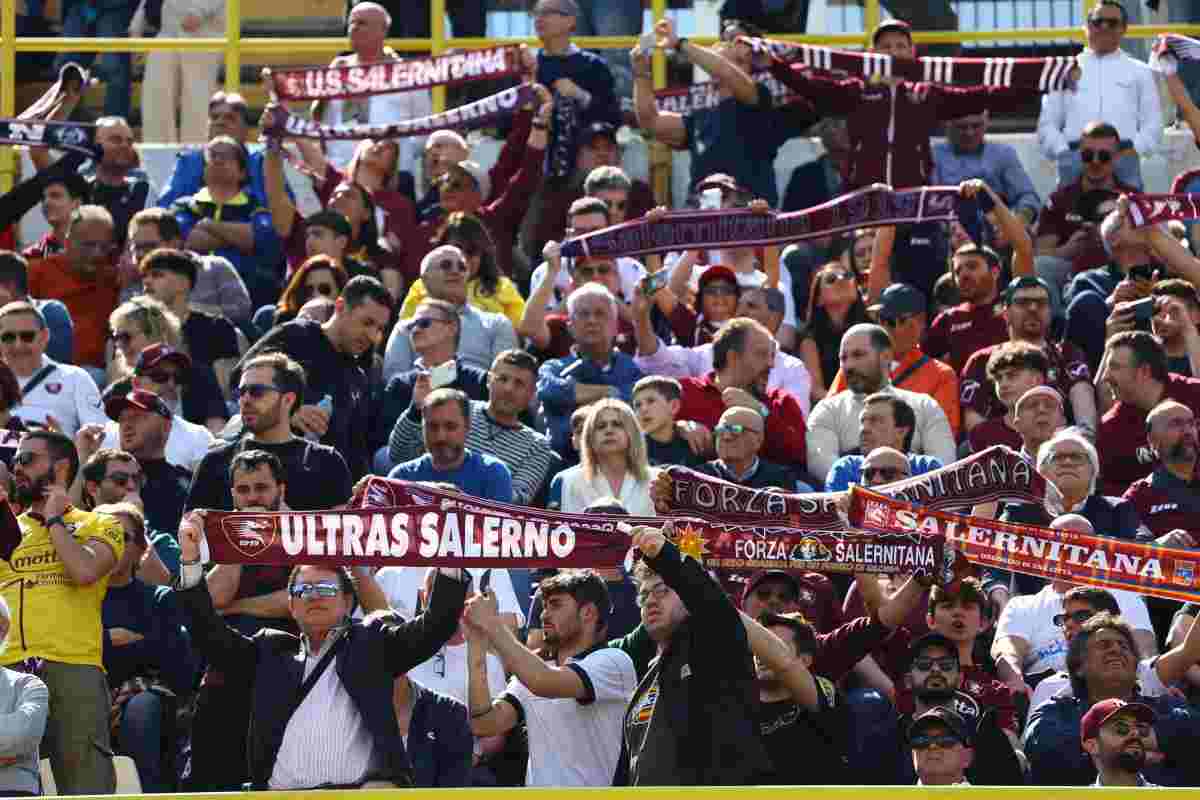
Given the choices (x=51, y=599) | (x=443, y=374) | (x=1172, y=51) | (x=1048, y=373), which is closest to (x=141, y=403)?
(x=443, y=374)

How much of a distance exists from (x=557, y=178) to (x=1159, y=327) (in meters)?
3.96

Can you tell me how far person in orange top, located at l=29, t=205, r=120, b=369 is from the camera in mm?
14750

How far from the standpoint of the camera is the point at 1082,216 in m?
15.6

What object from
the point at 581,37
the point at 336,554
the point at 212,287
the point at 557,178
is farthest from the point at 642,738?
the point at 581,37

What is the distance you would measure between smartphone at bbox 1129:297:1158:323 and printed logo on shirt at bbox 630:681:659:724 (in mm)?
5048

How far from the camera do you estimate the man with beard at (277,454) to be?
11.3 meters

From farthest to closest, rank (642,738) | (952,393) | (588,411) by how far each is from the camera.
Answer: (952,393) < (588,411) < (642,738)

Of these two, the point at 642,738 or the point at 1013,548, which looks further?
the point at 1013,548

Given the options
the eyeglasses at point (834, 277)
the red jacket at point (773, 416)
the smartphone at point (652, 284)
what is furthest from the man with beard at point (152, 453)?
the eyeglasses at point (834, 277)

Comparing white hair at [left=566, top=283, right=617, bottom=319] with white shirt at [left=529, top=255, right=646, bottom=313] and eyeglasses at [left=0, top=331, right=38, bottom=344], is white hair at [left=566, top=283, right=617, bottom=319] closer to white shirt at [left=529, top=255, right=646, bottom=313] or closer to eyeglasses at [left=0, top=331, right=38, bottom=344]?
white shirt at [left=529, top=255, right=646, bottom=313]

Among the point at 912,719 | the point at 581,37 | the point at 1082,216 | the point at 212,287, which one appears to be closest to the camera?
the point at 912,719

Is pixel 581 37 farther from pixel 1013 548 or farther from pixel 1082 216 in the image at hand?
pixel 1013 548

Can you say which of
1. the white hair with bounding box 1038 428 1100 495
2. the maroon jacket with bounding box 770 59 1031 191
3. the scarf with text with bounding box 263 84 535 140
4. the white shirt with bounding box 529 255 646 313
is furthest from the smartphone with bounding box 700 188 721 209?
the white hair with bounding box 1038 428 1100 495

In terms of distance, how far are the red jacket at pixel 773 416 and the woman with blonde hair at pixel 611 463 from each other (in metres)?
0.89
